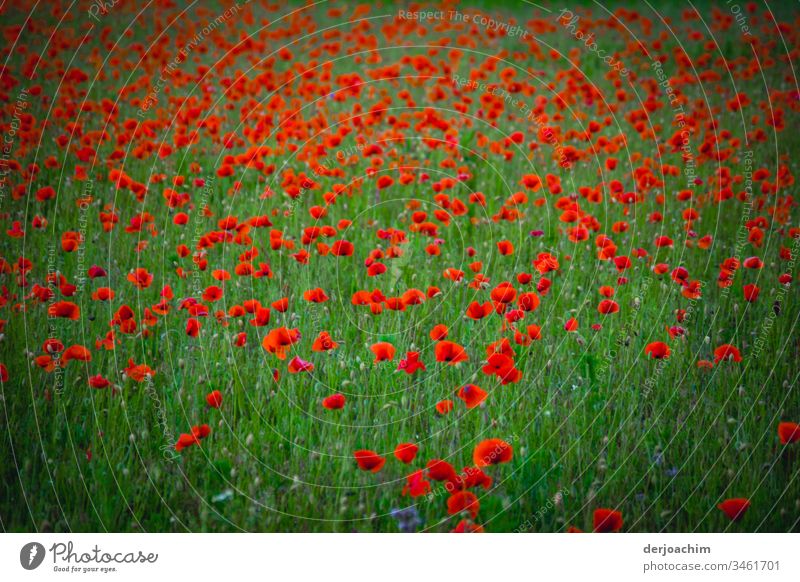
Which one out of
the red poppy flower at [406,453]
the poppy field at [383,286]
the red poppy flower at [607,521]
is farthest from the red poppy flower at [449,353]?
the red poppy flower at [607,521]

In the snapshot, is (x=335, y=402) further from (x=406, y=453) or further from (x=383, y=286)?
(x=383, y=286)

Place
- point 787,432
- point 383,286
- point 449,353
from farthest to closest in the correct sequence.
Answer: point 383,286 < point 449,353 < point 787,432

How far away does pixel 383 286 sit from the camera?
3766mm

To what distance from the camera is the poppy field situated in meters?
2.83

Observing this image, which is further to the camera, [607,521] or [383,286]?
[383,286]

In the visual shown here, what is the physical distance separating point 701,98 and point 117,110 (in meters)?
4.02

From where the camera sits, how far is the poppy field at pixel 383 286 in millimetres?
2832

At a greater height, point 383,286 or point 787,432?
point 383,286

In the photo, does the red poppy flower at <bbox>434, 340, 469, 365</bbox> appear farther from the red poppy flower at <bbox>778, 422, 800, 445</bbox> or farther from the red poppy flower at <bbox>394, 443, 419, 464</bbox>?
the red poppy flower at <bbox>778, 422, 800, 445</bbox>
